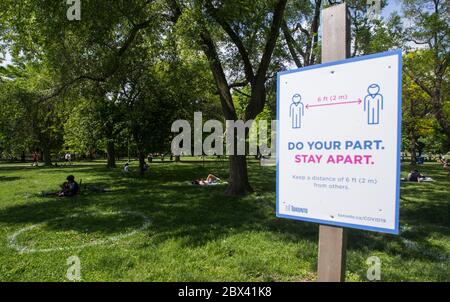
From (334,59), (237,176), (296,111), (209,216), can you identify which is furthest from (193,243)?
(237,176)

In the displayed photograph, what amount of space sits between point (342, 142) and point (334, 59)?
0.68m

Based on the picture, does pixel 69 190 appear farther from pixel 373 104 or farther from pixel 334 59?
pixel 373 104

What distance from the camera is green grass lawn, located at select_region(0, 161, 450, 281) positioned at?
17.9ft

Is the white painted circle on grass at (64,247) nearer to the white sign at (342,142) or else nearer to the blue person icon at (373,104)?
the white sign at (342,142)

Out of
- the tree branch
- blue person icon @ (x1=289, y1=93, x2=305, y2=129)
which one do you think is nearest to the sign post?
blue person icon @ (x1=289, y1=93, x2=305, y2=129)

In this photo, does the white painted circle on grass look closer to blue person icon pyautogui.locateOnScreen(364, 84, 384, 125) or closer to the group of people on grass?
the group of people on grass

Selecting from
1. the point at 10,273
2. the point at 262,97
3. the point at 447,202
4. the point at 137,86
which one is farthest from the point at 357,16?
the point at 10,273

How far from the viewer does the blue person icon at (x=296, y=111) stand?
117 inches

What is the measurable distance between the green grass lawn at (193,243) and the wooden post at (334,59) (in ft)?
8.16

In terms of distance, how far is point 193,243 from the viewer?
22.5 feet
